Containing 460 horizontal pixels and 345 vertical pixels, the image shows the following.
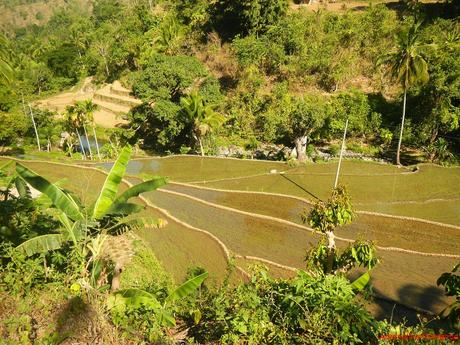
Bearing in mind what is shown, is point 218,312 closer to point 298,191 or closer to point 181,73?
point 298,191

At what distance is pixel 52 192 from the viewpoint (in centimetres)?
627

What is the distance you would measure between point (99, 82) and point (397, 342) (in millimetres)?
38162

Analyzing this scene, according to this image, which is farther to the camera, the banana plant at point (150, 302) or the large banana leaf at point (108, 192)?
the large banana leaf at point (108, 192)

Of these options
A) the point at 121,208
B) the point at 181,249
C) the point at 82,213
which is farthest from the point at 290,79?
A: the point at 82,213

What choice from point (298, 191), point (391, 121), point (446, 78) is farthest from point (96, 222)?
point (391, 121)

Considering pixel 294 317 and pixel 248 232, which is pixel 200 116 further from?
pixel 294 317

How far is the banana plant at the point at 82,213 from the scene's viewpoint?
6082mm

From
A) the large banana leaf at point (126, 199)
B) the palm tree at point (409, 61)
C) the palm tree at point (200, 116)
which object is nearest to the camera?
the large banana leaf at point (126, 199)

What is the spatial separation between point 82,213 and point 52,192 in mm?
711

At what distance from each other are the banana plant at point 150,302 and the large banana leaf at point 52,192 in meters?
1.58

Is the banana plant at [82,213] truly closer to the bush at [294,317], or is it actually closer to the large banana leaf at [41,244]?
the large banana leaf at [41,244]

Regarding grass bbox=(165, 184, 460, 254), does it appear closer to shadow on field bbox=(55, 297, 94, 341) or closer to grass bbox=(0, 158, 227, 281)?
grass bbox=(0, 158, 227, 281)

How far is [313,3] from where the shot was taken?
32125 millimetres

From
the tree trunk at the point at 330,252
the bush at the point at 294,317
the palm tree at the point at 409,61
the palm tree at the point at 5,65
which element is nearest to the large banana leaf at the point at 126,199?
the bush at the point at 294,317
